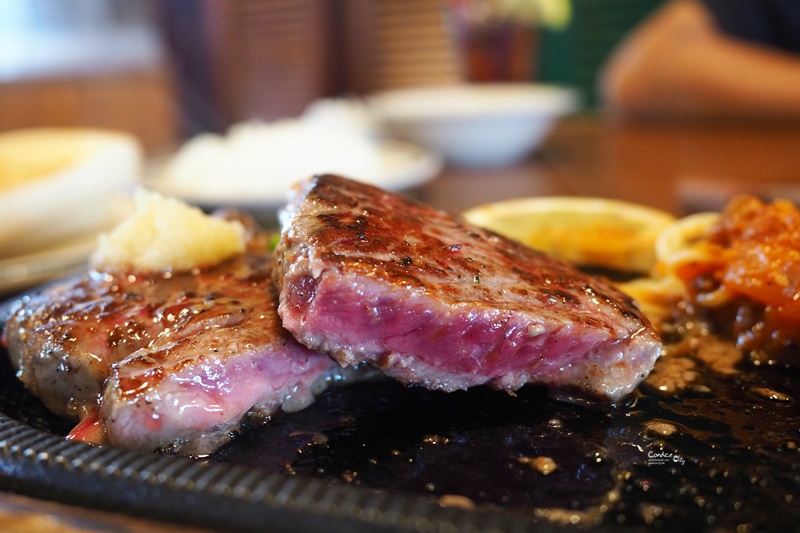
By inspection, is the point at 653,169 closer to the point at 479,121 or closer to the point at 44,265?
the point at 479,121

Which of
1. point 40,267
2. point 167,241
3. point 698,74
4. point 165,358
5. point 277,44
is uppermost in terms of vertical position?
point 277,44

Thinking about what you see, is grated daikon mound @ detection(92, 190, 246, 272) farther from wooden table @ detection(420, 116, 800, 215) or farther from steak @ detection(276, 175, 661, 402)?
wooden table @ detection(420, 116, 800, 215)

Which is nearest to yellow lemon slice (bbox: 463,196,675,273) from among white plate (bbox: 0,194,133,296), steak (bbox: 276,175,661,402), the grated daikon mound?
steak (bbox: 276,175,661,402)

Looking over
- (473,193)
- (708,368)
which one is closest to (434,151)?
(473,193)

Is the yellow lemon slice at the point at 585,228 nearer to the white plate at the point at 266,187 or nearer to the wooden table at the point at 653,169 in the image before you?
the wooden table at the point at 653,169

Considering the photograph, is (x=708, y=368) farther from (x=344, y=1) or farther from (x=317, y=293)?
(x=344, y=1)

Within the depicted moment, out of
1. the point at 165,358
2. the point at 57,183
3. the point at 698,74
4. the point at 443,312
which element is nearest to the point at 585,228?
the point at 443,312
